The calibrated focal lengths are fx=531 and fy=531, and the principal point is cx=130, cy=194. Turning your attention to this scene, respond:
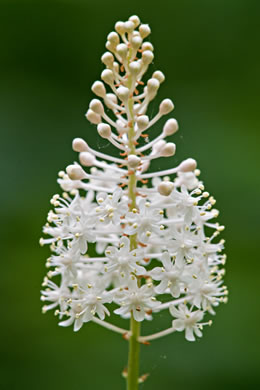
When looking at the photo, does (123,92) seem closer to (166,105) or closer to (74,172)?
(166,105)

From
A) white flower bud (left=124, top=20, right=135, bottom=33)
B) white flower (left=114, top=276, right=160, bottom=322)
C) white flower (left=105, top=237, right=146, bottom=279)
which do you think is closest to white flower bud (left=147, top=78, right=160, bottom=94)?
white flower bud (left=124, top=20, right=135, bottom=33)

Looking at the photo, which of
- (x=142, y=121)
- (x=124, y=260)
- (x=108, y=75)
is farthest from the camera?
(x=108, y=75)

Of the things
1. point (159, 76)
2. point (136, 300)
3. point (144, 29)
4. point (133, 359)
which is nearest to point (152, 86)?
point (159, 76)

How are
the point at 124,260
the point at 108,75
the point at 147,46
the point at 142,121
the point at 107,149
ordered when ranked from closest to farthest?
the point at 124,260
the point at 142,121
the point at 108,75
the point at 147,46
the point at 107,149

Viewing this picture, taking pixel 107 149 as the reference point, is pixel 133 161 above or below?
below

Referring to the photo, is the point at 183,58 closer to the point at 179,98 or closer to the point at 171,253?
the point at 179,98

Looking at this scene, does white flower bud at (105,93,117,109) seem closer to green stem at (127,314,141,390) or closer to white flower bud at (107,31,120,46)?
white flower bud at (107,31,120,46)
